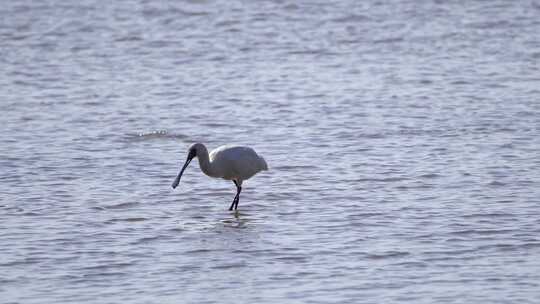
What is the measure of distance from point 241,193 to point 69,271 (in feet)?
10.9

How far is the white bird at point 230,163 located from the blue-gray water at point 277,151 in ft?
1.00

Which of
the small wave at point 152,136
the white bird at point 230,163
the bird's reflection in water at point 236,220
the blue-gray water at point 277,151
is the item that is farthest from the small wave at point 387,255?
the small wave at point 152,136

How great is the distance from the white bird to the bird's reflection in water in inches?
12.7

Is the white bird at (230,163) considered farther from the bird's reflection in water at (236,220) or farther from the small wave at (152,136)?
the small wave at (152,136)

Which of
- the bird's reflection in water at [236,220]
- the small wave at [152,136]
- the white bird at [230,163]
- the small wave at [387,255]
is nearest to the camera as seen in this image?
the small wave at [387,255]

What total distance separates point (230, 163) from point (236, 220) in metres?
0.78

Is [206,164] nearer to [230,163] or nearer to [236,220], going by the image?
[230,163]

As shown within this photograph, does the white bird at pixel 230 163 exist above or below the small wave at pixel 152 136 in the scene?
above

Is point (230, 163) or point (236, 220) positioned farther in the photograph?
point (230, 163)

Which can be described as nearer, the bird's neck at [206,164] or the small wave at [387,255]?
the small wave at [387,255]

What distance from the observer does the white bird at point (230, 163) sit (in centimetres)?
1212

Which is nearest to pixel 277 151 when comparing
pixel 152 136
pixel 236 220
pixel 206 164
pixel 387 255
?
pixel 152 136

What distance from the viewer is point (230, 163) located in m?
12.1

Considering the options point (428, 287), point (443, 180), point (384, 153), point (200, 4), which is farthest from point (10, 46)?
point (428, 287)
